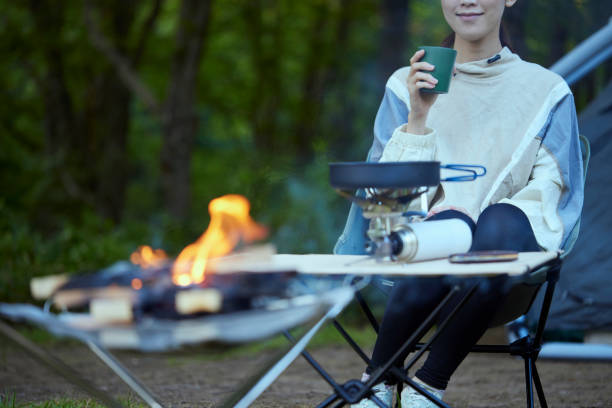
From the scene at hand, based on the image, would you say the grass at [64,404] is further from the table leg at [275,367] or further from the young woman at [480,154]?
the table leg at [275,367]

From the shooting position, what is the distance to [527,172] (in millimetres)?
2436

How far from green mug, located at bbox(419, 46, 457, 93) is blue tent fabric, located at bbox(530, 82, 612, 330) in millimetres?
2314

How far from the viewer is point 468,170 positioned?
240 centimetres

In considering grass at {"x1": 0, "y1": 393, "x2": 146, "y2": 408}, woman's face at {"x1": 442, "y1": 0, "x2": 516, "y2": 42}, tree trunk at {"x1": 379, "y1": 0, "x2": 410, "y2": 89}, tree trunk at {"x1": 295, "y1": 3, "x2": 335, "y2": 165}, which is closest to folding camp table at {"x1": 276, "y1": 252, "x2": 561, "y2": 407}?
woman's face at {"x1": 442, "y1": 0, "x2": 516, "y2": 42}

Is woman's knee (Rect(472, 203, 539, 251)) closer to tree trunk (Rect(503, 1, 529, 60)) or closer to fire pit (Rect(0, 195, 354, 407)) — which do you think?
fire pit (Rect(0, 195, 354, 407))

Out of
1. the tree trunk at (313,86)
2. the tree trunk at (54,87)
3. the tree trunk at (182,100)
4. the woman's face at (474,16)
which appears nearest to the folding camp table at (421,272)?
the woman's face at (474,16)

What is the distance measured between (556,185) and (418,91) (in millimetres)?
495

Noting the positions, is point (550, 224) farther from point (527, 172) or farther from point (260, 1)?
point (260, 1)

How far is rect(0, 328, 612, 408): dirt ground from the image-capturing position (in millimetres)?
Answer: 3400

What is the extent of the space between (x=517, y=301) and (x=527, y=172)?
0.37m

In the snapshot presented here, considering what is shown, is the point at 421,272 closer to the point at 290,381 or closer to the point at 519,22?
the point at 290,381

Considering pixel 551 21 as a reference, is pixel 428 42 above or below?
above

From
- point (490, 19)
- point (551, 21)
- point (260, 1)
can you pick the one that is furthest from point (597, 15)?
point (260, 1)

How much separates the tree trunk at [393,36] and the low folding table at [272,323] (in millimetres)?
5515
